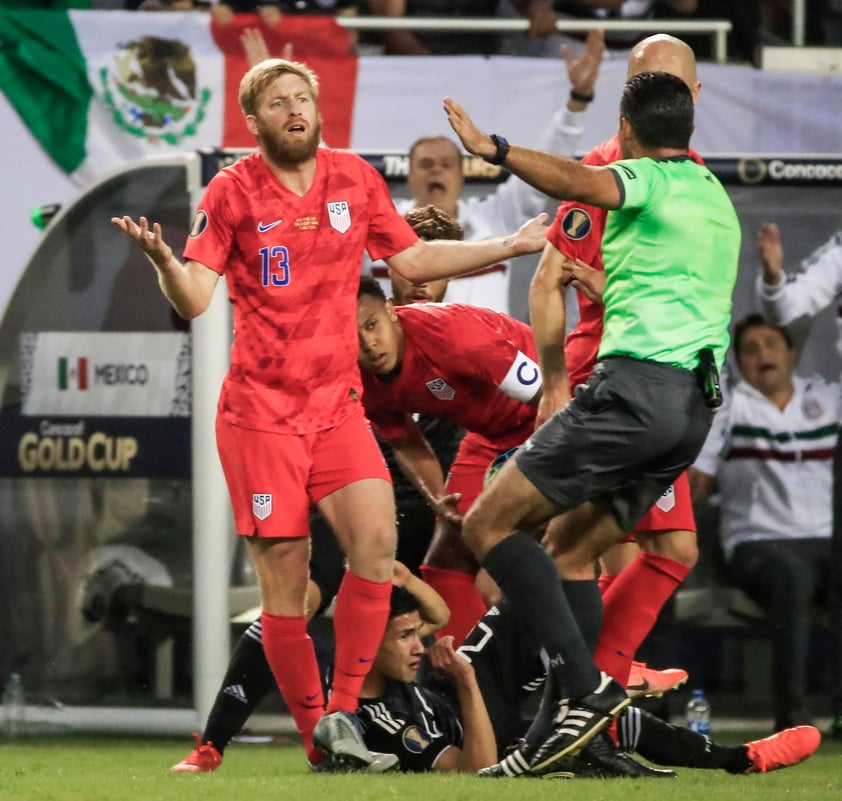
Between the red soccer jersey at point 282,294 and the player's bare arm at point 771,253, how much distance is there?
8.00 feet

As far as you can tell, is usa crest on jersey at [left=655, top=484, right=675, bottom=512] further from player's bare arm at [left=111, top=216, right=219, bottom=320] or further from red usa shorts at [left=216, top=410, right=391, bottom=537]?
player's bare arm at [left=111, top=216, right=219, bottom=320]

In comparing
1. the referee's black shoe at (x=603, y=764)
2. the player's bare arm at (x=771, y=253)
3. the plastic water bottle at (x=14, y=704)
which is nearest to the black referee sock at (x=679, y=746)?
the referee's black shoe at (x=603, y=764)

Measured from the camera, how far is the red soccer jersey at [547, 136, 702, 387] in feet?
15.6

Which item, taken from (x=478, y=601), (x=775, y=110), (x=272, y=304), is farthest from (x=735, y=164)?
(x=272, y=304)

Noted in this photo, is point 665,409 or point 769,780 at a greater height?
point 665,409

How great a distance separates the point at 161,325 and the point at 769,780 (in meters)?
3.17

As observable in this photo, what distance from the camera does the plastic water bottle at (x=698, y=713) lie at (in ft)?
21.5

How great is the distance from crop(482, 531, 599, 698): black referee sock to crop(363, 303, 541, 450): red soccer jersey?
0.83 m

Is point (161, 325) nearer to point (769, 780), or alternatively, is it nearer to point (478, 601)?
point (478, 601)

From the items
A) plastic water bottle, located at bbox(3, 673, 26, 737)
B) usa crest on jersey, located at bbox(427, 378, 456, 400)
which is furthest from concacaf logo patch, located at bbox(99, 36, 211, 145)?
usa crest on jersey, located at bbox(427, 378, 456, 400)

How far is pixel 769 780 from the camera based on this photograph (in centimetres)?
487

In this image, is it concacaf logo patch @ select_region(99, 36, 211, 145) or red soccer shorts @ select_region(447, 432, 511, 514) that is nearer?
red soccer shorts @ select_region(447, 432, 511, 514)

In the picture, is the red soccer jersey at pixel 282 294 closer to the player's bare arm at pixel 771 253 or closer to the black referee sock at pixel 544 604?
the black referee sock at pixel 544 604

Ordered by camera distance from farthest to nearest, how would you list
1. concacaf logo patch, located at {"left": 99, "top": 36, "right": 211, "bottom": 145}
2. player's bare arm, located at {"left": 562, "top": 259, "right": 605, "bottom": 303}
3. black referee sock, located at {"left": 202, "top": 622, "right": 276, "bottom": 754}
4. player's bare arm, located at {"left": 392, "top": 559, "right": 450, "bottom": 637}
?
concacaf logo patch, located at {"left": 99, "top": 36, "right": 211, "bottom": 145}
black referee sock, located at {"left": 202, "top": 622, "right": 276, "bottom": 754}
player's bare arm, located at {"left": 392, "top": 559, "right": 450, "bottom": 637}
player's bare arm, located at {"left": 562, "top": 259, "right": 605, "bottom": 303}
